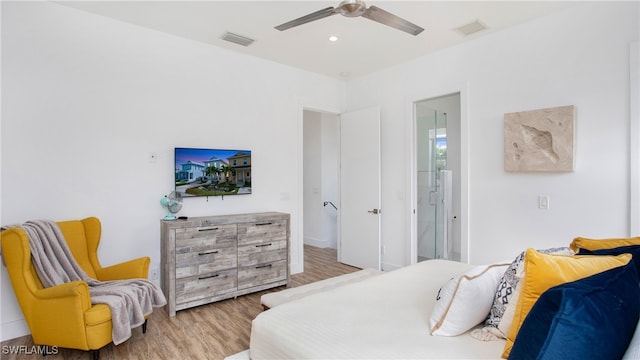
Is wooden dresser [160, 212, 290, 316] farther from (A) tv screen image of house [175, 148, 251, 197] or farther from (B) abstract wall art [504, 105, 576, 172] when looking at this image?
(B) abstract wall art [504, 105, 576, 172]

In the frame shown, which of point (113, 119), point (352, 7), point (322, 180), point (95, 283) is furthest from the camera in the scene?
point (322, 180)

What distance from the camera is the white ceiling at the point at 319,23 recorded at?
2.95 meters

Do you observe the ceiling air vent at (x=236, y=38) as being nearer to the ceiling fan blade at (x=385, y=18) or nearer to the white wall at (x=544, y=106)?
the ceiling fan blade at (x=385, y=18)

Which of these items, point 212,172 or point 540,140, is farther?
point 212,172

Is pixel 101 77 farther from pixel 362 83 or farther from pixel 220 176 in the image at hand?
pixel 362 83

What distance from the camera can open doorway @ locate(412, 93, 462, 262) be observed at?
4.44 meters

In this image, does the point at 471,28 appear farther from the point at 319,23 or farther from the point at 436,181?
the point at 436,181

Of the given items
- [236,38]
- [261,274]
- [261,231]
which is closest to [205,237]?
[261,231]

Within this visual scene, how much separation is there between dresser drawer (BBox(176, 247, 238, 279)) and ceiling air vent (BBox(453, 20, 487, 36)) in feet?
10.5

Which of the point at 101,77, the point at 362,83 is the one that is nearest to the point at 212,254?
the point at 101,77

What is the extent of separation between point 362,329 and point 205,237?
2.22m

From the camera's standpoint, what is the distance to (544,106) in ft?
10.3

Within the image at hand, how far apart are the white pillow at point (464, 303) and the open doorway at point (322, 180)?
14.9 feet

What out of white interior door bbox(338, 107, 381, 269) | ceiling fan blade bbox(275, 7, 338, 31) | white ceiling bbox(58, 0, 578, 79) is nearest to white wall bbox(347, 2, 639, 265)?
white ceiling bbox(58, 0, 578, 79)
